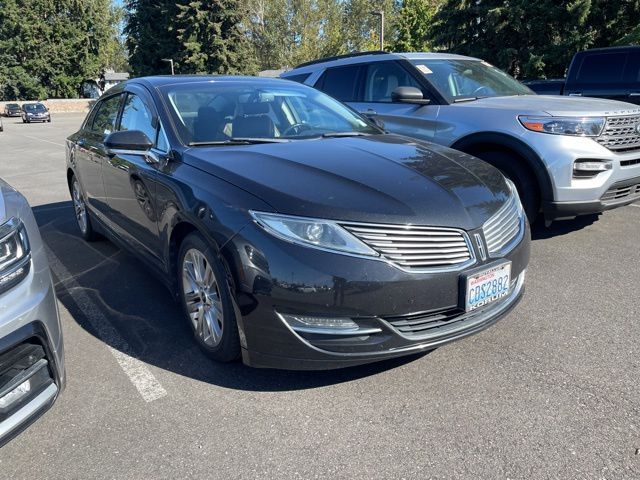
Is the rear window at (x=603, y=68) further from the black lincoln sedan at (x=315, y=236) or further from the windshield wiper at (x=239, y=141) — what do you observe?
the windshield wiper at (x=239, y=141)

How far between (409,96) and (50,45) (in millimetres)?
56865

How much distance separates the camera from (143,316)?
147 inches

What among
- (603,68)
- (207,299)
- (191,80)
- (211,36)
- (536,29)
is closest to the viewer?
(207,299)

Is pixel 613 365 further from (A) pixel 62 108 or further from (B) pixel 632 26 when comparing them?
(A) pixel 62 108

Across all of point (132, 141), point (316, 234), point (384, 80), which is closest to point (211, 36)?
point (384, 80)

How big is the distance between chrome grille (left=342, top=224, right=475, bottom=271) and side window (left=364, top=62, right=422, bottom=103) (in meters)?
3.60

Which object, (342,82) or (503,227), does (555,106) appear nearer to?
(503,227)

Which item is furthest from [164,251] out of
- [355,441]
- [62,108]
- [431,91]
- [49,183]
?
[62,108]

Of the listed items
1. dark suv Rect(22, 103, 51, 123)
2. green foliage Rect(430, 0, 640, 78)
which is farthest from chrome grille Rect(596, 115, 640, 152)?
dark suv Rect(22, 103, 51, 123)

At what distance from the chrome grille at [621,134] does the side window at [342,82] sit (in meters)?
2.85

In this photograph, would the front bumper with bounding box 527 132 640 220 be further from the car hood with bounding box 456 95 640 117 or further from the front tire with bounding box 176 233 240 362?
the front tire with bounding box 176 233 240 362

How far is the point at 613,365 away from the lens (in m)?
2.88

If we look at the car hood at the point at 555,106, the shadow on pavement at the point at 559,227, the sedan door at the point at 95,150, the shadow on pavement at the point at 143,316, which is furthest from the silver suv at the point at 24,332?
the shadow on pavement at the point at 559,227

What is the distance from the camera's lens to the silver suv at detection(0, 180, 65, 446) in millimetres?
1984
